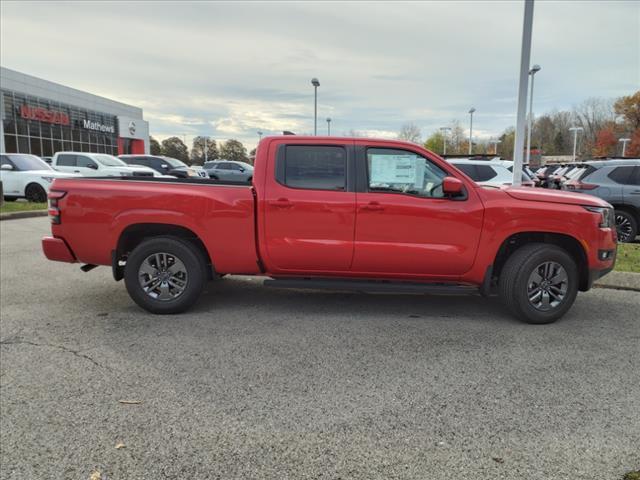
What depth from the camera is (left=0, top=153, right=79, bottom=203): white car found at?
613 inches

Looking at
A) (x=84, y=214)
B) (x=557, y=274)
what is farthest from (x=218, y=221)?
(x=557, y=274)

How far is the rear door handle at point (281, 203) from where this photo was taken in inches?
200

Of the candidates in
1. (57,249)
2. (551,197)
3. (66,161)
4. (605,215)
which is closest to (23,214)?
(66,161)

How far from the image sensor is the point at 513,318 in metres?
5.30

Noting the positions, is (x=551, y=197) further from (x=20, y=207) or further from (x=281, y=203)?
(x=20, y=207)

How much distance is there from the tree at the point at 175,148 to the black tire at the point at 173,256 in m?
90.8

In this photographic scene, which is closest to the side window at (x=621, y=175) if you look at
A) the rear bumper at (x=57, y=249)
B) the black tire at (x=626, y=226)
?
the black tire at (x=626, y=226)

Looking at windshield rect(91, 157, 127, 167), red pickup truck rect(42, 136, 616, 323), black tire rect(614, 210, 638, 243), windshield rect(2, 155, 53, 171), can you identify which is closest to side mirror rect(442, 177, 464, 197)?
red pickup truck rect(42, 136, 616, 323)

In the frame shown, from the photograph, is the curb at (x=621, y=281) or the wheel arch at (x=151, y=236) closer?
the wheel arch at (x=151, y=236)

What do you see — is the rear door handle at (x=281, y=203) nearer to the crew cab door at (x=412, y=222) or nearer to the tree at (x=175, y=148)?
the crew cab door at (x=412, y=222)

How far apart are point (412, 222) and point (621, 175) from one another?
7291 mm

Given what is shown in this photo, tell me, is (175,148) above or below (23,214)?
above

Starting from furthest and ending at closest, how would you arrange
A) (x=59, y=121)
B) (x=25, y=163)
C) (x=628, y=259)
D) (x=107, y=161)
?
(x=59, y=121), (x=107, y=161), (x=25, y=163), (x=628, y=259)

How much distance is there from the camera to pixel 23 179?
1561 cm
